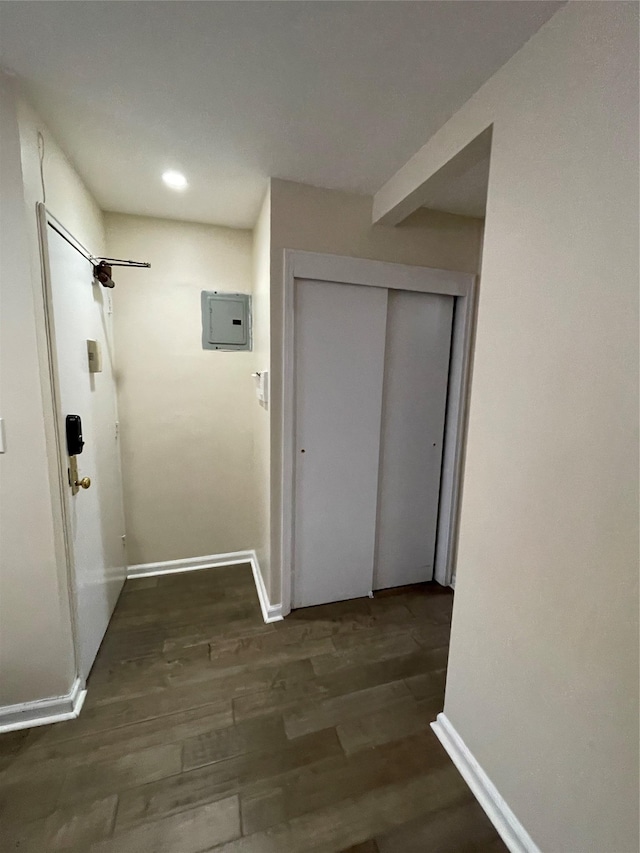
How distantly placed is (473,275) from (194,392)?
79.5 inches

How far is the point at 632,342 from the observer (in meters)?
0.79

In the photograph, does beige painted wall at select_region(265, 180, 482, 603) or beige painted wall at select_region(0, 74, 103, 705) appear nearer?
beige painted wall at select_region(0, 74, 103, 705)

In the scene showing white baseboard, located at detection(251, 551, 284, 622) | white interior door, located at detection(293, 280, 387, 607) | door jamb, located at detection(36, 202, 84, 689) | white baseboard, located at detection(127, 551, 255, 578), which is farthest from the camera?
white baseboard, located at detection(127, 551, 255, 578)

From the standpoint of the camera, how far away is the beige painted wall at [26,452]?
4.01ft

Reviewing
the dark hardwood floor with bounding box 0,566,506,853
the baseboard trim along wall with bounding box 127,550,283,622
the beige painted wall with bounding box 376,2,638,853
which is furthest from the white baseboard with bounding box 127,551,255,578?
the beige painted wall with bounding box 376,2,638,853

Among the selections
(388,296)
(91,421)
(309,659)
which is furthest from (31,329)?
(309,659)

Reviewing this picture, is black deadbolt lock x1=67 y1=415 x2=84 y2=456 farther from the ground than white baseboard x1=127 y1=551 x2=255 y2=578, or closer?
farther from the ground

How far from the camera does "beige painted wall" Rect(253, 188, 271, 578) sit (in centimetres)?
192

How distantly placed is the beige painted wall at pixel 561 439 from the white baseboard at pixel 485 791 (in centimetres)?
4

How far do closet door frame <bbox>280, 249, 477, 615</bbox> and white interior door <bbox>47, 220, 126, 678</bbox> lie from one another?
0.99 m

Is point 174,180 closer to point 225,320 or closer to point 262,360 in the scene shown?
point 225,320

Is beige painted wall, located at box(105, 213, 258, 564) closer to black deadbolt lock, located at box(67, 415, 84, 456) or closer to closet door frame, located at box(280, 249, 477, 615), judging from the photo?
closet door frame, located at box(280, 249, 477, 615)

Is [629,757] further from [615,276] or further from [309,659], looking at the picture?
[309,659]

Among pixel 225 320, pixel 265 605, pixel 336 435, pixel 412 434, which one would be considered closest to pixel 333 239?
pixel 225 320
